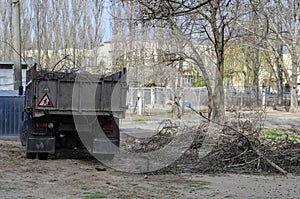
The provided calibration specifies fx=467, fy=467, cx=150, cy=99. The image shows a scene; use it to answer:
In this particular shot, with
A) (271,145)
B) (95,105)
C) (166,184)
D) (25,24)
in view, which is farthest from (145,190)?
(25,24)

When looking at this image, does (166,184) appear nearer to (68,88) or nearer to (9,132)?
(68,88)

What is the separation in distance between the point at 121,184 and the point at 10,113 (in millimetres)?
11990

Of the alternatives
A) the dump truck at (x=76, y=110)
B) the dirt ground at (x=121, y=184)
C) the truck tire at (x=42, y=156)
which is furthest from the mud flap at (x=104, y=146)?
the truck tire at (x=42, y=156)

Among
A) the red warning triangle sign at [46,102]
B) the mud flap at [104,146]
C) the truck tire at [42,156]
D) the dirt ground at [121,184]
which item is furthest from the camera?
the truck tire at [42,156]

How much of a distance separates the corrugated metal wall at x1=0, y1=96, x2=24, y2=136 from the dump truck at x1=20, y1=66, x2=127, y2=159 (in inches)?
337

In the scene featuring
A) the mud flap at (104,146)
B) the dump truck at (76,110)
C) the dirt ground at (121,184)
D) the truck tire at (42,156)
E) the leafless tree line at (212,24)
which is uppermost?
the leafless tree line at (212,24)

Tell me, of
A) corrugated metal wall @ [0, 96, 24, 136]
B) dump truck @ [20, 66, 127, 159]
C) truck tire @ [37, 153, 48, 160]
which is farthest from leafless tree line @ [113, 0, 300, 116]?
corrugated metal wall @ [0, 96, 24, 136]

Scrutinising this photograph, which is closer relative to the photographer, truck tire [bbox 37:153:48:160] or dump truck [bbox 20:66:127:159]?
dump truck [bbox 20:66:127:159]

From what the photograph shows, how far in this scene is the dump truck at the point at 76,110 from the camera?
10.7 metres

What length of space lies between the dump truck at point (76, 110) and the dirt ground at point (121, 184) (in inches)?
22.0

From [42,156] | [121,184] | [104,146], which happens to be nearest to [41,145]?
[42,156]

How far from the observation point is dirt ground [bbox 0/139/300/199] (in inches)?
306

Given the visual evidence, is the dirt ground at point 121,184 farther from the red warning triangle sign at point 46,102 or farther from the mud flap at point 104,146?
the red warning triangle sign at point 46,102

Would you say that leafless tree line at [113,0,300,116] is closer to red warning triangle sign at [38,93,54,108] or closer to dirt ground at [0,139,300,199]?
red warning triangle sign at [38,93,54,108]
